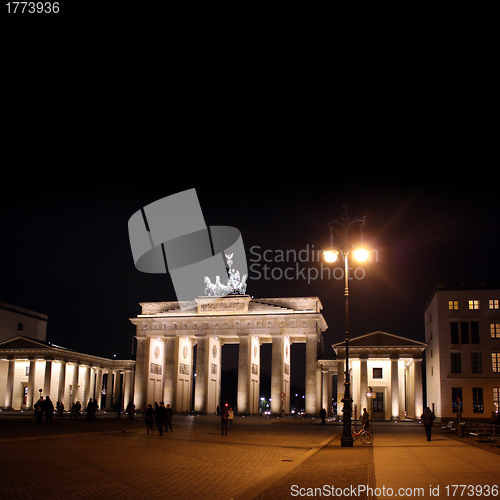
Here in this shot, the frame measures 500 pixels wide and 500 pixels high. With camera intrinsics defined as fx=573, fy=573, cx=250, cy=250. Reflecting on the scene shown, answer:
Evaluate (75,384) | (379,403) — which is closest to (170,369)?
(75,384)

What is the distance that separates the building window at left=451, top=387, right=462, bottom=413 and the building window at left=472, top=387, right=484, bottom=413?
142 cm

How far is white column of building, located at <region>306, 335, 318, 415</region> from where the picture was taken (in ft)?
248

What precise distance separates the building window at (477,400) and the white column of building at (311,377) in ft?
68.5

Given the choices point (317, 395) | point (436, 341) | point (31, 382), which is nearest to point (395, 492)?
point (436, 341)

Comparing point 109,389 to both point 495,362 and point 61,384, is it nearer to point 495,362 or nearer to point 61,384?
point 61,384

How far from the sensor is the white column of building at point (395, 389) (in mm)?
69044

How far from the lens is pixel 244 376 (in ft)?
254

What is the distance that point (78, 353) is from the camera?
278ft

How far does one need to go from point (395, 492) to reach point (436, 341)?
5945 centimetres

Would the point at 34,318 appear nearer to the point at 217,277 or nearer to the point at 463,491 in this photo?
the point at 217,277

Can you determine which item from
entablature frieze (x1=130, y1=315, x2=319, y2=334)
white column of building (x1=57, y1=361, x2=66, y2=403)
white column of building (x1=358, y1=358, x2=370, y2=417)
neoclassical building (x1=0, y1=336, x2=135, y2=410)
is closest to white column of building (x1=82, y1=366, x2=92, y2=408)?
neoclassical building (x1=0, y1=336, x2=135, y2=410)

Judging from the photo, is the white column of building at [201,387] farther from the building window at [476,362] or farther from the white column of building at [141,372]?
the building window at [476,362]

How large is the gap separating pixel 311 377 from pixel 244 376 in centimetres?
900

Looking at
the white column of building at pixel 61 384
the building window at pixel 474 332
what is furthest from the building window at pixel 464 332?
the white column of building at pixel 61 384
